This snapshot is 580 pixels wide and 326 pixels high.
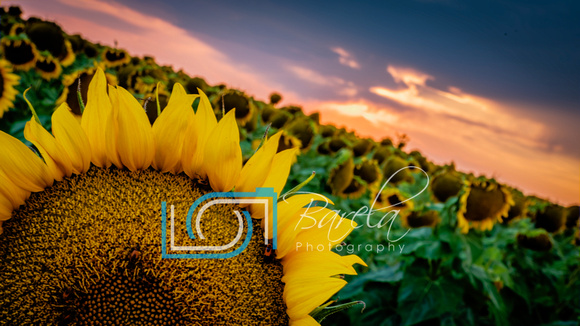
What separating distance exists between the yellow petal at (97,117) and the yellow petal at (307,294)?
2.23 feet

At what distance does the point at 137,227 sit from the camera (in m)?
0.94

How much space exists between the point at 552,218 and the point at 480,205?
114 inches

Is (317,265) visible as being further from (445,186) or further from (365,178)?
(365,178)

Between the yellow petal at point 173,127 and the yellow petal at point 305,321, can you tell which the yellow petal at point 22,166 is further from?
the yellow petal at point 305,321

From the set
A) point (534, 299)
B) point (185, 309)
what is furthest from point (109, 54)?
point (534, 299)

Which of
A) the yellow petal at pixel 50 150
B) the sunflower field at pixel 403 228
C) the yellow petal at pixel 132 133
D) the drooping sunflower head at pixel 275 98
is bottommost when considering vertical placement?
the sunflower field at pixel 403 228

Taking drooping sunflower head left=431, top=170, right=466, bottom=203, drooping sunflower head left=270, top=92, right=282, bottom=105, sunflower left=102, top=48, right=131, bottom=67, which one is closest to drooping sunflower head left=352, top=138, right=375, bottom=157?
drooping sunflower head left=431, top=170, right=466, bottom=203

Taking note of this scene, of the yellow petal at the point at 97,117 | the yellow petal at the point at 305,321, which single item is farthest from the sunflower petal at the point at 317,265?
the yellow petal at the point at 97,117

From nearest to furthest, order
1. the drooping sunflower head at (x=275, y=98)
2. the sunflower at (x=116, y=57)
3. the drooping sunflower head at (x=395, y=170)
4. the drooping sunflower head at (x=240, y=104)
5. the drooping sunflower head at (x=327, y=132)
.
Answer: the drooping sunflower head at (x=240, y=104), the drooping sunflower head at (x=395, y=170), the sunflower at (x=116, y=57), the drooping sunflower head at (x=327, y=132), the drooping sunflower head at (x=275, y=98)

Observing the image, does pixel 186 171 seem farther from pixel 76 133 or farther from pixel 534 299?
pixel 534 299

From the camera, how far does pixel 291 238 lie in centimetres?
108

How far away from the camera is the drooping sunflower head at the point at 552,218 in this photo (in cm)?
570


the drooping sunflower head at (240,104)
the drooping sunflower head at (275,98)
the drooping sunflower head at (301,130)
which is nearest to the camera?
the drooping sunflower head at (240,104)

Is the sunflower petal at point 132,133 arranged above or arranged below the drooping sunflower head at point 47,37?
above
